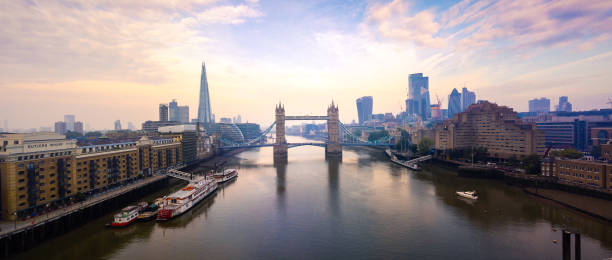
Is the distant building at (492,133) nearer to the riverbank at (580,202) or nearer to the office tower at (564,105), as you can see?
the riverbank at (580,202)

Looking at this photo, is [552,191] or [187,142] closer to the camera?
[552,191]

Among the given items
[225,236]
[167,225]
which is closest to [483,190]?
[225,236]

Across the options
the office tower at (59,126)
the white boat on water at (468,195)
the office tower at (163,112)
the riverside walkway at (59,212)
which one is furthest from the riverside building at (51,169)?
the office tower at (59,126)

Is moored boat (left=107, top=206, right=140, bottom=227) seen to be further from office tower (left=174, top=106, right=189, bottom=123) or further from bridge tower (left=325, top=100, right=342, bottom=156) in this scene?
office tower (left=174, top=106, right=189, bottom=123)

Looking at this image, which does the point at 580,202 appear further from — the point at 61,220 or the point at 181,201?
the point at 61,220

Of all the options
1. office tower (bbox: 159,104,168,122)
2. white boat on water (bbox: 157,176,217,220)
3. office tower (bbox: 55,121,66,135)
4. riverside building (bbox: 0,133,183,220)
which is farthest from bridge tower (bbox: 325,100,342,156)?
office tower (bbox: 55,121,66,135)

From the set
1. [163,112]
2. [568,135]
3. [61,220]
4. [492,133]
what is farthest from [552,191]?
[163,112]
